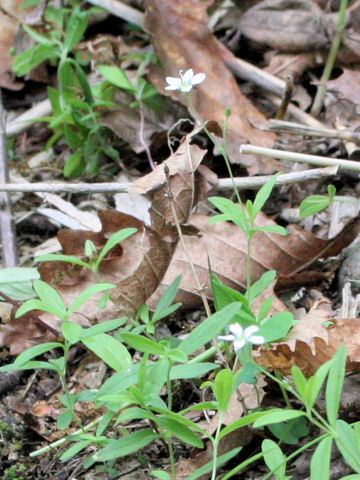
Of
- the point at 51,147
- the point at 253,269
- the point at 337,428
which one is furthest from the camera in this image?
the point at 51,147

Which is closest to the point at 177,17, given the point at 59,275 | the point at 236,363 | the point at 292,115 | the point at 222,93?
the point at 222,93

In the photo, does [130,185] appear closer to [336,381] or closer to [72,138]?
[72,138]

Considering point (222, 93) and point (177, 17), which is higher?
point (177, 17)

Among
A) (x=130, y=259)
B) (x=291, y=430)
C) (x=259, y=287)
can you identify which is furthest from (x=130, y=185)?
(x=291, y=430)

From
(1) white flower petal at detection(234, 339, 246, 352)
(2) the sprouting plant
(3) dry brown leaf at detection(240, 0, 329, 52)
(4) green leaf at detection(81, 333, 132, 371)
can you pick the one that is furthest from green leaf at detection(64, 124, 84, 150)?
(1) white flower petal at detection(234, 339, 246, 352)

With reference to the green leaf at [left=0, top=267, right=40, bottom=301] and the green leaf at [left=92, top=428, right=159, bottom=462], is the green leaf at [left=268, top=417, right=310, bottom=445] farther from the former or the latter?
the green leaf at [left=0, top=267, right=40, bottom=301]

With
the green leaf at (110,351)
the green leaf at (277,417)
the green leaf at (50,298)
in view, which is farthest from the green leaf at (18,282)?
the green leaf at (277,417)

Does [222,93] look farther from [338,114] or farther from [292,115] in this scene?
[338,114]
